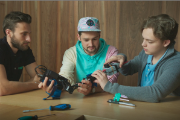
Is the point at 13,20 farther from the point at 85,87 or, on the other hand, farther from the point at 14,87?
the point at 85,87

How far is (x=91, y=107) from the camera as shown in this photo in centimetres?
104

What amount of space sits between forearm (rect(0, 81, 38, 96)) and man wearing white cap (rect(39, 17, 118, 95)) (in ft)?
0.99

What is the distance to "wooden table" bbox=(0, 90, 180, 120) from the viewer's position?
0.89m

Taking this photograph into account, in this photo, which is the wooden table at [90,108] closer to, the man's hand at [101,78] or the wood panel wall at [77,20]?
the man's hand at [101,78]

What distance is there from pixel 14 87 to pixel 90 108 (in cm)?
67

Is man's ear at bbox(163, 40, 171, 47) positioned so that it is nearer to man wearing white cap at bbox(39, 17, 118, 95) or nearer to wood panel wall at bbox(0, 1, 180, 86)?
man wearing white cap at bbox(39, 17, 118, 95)

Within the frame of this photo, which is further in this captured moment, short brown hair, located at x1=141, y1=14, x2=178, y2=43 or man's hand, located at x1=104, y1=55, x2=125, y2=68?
man's hand, located at x1=104, y1=55, x2=125, y2=68

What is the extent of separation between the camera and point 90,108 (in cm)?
102

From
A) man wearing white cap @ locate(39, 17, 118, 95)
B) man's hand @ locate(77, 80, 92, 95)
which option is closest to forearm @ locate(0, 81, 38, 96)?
man wearing white cap @ locate(39, 17, 118, 95)

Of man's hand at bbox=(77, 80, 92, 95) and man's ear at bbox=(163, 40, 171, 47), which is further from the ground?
man's ear at bbox=(163, 40, 171, 47)

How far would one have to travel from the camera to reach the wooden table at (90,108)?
2.93 ft

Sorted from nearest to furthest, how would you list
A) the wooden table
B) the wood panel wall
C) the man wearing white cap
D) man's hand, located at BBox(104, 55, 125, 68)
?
→ the wooden table → man's hand, located at BBox(104, 55, 125, 68) → the man wearing white cap → the wood panel wall

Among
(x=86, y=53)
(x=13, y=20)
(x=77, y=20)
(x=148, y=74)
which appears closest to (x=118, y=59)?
(x=148, y=74)

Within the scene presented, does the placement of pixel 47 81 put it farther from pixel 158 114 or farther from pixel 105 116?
pixel 158 114
